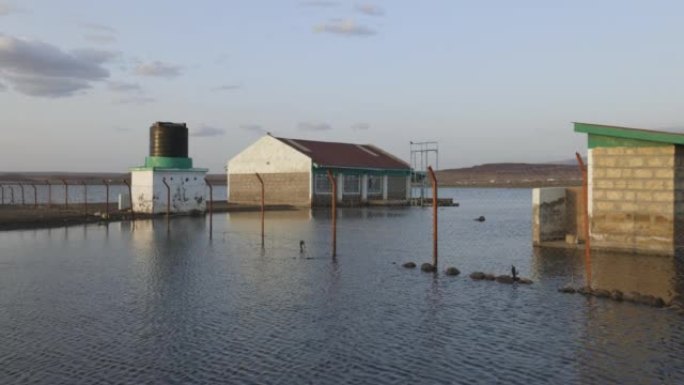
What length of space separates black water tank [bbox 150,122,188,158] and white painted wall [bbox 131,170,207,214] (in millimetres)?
1730

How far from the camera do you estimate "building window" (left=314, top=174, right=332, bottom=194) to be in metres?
71.2

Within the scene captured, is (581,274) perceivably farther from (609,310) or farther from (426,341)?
(426,341)

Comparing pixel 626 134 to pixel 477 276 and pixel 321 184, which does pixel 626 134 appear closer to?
pixel 477 276

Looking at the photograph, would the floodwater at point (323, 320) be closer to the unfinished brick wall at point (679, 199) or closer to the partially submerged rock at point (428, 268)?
the partially submerged rock at point (428, 268)

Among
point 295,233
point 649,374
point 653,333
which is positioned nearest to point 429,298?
point 653,333

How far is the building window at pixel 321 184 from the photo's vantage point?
7125 cm

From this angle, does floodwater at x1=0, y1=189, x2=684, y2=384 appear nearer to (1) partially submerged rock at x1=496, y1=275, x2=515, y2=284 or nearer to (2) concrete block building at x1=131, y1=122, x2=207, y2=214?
(1) partially submerged rock at x1=496, y1=275, x2=515, y2=284

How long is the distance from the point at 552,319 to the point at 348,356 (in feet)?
18.9

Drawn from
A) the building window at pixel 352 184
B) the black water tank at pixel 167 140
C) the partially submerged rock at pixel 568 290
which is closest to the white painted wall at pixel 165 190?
the black water tank at pixel 167 140

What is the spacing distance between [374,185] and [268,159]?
45.8 feet

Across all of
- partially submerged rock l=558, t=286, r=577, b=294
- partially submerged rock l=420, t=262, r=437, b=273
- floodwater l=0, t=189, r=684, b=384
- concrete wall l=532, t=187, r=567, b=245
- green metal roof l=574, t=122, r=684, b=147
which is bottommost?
floodwater l=0, t=189, r=684, b=384

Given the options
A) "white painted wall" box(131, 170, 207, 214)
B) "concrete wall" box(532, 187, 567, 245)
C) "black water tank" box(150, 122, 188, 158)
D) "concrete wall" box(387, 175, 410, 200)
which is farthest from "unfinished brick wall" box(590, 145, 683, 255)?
"concrete wall" box(387, 175, 410, 200)

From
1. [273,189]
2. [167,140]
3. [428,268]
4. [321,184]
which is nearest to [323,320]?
[428,268]

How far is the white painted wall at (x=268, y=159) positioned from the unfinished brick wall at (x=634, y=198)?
147 feet
